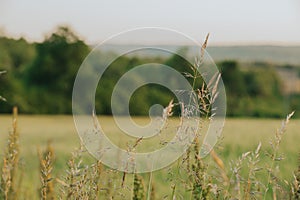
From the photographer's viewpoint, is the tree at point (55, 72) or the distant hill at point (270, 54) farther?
the distant hill at point (270, 54)

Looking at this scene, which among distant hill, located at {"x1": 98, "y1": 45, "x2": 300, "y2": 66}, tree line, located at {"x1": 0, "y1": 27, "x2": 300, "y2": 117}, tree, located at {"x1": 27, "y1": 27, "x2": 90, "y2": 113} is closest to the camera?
tree line, located at {"x1": 0, "y1": 27, "x2": 300, "y2": 117}

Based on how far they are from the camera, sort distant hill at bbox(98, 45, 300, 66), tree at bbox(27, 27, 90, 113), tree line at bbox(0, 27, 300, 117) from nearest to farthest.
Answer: tree line at bbox(0, 27, 300, 117)
tree at bbox(27, 27, 90, 113)
distant hill at bbox(98, 45, 300, 66)

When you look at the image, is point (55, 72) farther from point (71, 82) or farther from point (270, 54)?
point (270, 54)

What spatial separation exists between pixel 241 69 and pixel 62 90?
10282mm

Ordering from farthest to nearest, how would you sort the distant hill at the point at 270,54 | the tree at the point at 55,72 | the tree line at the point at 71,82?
the distant hill at the point at 270,54
the tree at the point at 55,72
the tree line at the point at 71,82

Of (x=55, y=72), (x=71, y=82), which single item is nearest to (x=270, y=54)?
(x=71, y=82)

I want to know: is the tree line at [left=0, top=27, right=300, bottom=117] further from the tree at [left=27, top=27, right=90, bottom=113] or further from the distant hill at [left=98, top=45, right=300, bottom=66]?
the distant hill at [left=98, top=45, right=300, bottom=66]

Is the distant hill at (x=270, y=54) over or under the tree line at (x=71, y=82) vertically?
over

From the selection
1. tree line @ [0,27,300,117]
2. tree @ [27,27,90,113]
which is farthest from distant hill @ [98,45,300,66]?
tree @ [27,27,90,113]

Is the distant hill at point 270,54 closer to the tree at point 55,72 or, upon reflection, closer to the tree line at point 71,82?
the tree line at point 71,82

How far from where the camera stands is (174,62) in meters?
26.1

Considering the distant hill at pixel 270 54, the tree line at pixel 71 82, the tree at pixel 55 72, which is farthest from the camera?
the distant hill at pixel 270 54

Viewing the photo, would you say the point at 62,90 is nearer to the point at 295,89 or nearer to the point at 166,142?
the point at 295,89

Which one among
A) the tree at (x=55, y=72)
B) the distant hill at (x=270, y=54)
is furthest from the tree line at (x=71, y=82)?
the distant hill at (x=270, y=54)
